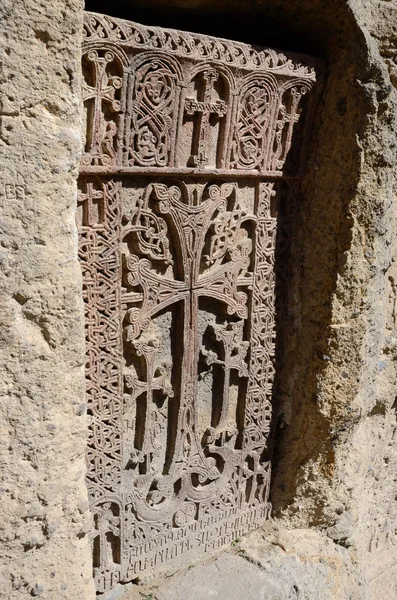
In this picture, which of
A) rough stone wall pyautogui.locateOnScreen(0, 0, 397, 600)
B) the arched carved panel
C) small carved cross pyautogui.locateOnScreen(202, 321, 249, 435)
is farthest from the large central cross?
rough stone wall pyautogui.locateOnScreen(0, 0, 397, 600)

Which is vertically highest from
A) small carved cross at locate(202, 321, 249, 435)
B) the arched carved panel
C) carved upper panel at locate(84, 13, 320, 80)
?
carved upper panel at locate(84, 13, 320, 80)

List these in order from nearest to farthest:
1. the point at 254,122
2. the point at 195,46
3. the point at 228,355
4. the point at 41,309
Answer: the point at 41,309
the point at 195,46
the point at 254,122
the point at 228,355

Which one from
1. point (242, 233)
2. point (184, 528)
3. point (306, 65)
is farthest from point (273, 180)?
point (184, 528)

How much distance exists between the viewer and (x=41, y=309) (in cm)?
143

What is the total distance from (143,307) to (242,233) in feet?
1.50

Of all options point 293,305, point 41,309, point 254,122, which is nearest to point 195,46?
point 254,122

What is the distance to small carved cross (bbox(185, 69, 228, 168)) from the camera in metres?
1.82

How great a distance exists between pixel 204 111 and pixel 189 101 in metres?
0.06

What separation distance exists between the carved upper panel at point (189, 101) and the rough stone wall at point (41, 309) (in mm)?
255

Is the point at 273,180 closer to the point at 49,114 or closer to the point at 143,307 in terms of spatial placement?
the point at 143,307

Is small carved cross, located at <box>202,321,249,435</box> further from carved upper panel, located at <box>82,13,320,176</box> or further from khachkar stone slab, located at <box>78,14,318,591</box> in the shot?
carved upper panel, located at <box>82,13,320,176</box>

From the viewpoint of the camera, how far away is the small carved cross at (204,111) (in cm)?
182

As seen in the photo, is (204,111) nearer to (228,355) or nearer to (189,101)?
(189,101)

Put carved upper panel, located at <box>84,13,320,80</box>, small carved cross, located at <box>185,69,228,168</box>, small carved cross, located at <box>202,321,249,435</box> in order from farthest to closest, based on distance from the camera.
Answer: small carved cross, located at <box>202,321,249,435</box>, small carved cross, located at <box>185,69,228,168</box>, carved upper panel, located at <box>84,13,320,80</box>
